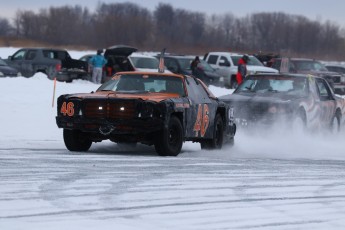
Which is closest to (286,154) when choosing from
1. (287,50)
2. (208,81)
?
(208,81)

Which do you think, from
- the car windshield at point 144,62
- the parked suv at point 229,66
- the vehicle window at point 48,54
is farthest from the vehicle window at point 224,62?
the vehicle window at point 48,54

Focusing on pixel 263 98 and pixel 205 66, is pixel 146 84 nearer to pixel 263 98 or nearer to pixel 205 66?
pixel 263 98

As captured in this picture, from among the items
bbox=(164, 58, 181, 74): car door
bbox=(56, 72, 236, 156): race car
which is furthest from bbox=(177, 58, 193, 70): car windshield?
bbox=(56, 72, 236, 156): race car

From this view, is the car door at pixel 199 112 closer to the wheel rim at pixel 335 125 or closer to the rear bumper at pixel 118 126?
the rear bumper at pixel 118 126

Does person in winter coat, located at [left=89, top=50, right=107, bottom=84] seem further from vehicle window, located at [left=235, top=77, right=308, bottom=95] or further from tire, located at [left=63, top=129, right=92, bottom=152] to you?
tire, located at [left=63, top=129, right=92, bottom=152]

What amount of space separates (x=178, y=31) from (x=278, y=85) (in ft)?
257

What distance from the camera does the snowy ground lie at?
27.2ft

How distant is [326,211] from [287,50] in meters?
79.1

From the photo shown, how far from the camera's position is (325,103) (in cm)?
2103

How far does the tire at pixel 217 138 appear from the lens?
54.3 ft

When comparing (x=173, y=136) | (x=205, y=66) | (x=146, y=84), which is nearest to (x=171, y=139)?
(x=173, y=136)

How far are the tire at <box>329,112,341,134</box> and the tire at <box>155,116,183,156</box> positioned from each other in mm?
7520

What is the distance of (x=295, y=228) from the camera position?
814cm

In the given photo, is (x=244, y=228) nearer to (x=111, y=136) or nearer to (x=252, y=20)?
(x=111, y=136)
